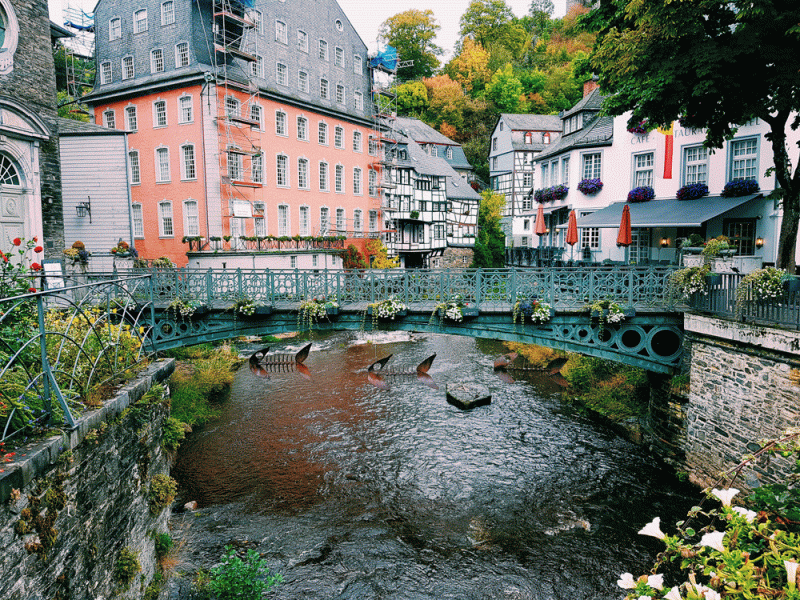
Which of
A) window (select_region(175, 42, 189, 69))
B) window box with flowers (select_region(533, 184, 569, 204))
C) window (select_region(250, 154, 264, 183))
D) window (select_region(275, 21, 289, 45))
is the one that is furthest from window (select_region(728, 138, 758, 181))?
window (select_region(175, 42, 189, 69))

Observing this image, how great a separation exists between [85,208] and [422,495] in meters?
19.4

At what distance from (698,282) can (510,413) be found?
7.56 metres

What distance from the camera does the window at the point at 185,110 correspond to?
28584 millimetres

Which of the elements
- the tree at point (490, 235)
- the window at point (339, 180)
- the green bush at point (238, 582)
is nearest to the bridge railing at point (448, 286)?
the green bush at point (238, 582)

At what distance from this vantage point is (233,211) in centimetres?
2889

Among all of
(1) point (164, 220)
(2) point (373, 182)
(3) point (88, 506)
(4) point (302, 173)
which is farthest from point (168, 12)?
(3) point (88, 506)

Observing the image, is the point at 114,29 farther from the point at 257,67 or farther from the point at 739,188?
the point at 739,188

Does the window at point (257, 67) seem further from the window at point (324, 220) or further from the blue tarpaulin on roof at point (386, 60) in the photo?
the blue tarpaulin on roof at point (386, 60)

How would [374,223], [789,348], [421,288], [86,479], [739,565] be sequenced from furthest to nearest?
[374,223] < [421,288] < [789,348] < [86,479] < [739,565]

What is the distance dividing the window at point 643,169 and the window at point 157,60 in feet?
81.9

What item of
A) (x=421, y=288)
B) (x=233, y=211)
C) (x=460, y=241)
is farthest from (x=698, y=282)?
(x=460, y=241)

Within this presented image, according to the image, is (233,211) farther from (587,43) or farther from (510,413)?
(587,43)

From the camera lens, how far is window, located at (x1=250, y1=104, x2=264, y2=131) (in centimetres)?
3006

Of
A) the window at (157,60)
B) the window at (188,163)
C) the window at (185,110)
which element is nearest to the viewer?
the window at (185,110)
